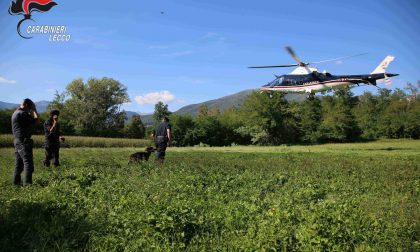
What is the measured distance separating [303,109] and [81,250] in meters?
77.2

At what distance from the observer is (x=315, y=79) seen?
33656 millimetres

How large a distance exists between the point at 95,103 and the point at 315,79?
70912mm

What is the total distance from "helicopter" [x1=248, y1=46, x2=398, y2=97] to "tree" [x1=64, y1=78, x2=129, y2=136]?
2460 inches

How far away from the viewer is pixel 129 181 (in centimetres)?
1103

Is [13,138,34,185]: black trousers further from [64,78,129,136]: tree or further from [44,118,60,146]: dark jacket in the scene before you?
[64,78,129,136]: tree

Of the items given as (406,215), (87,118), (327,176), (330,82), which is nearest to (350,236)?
(406,215)

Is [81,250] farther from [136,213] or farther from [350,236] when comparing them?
[350,236]

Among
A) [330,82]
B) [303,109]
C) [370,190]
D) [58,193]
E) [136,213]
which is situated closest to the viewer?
[136,213]

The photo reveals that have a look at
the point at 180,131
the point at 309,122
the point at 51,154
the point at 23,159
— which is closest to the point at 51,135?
the point at 51,154

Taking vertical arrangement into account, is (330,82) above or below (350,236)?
above

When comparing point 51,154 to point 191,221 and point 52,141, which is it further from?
point 191,221

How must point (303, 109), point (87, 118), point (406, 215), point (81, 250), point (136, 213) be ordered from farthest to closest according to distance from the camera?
1. point (87, 118)
2. point (303, 109)
3. point (406, 215)
4. point (136, 213)
5. point (81, 250)

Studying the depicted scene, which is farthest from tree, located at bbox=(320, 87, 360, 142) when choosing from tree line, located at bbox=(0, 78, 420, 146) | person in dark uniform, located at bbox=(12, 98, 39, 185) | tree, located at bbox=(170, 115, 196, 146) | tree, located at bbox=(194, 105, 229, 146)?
person in dark uniform, located at bbox=(12, 98, 39, 185)

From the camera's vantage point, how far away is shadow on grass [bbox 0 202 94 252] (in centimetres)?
611
